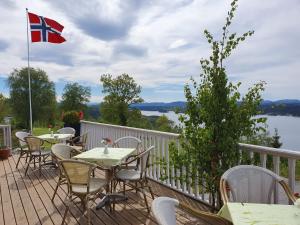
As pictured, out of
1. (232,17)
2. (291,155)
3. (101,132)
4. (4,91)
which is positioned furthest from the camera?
(4,91)

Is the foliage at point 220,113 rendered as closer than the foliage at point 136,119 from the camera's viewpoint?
Yes

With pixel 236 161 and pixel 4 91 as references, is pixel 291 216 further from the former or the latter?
pixel 4 91

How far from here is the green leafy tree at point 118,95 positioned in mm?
34250

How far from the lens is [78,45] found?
11.1 metres

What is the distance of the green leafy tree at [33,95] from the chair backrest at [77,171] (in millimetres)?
29701

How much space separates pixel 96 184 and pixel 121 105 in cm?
3056

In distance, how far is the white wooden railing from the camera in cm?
333

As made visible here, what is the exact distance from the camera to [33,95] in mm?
31641

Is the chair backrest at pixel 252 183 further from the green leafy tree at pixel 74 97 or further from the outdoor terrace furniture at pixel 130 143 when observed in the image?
the green leafy tree at pixel 74 97

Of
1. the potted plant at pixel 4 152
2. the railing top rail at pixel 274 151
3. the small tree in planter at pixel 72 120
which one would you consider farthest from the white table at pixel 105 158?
the small tree in planter at pixel 72 120

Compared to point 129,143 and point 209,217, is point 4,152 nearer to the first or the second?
point 129,143

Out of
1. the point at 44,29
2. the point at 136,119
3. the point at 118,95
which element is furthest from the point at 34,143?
the point at 118,95

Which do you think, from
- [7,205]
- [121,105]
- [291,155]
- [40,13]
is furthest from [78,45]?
[121,105]

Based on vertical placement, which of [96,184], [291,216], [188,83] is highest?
[188,83]
